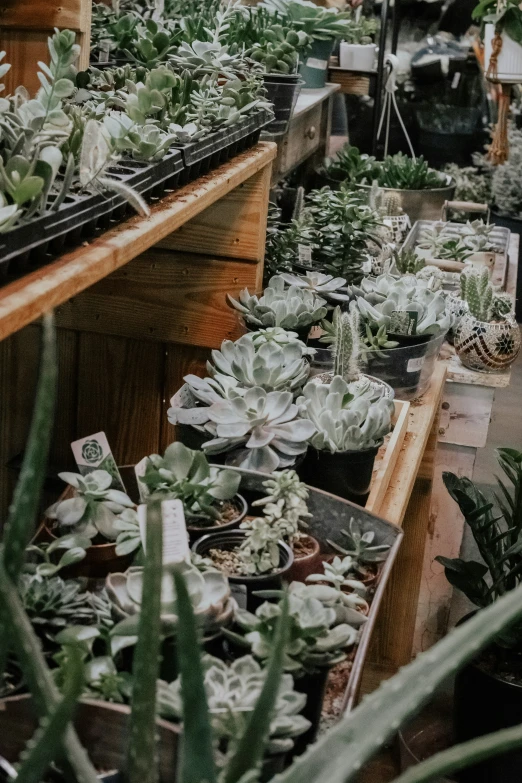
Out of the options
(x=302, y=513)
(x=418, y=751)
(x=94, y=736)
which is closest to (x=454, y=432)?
(x=418, y=751)

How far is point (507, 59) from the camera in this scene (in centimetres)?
348

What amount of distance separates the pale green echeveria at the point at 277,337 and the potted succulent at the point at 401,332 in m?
0.23

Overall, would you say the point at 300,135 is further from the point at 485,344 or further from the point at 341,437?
the point at 341,437

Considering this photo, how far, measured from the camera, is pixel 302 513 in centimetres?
110

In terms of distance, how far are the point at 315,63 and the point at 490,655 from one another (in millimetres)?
2036

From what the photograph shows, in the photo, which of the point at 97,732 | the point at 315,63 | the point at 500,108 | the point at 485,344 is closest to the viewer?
the point at 97,732

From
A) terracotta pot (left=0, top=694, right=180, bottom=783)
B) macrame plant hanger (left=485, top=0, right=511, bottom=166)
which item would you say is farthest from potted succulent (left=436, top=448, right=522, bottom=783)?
macrame plant hanger (left=485, top=0, right=511, bottom=166)

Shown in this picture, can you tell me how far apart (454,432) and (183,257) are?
0.89m

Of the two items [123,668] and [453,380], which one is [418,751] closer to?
[453,380]

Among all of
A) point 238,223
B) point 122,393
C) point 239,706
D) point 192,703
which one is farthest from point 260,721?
point 122,393

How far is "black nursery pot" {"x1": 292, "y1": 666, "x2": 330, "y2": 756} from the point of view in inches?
33.3

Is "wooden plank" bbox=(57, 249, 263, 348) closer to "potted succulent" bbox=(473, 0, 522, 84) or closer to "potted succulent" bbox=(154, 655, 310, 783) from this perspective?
"potted succulent" bbox=(154, 655, 310, 783)

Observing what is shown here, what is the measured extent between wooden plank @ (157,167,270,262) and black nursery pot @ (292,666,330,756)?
111 cm

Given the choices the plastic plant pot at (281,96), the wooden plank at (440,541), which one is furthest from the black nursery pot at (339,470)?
the wooden plank at (440,541)
